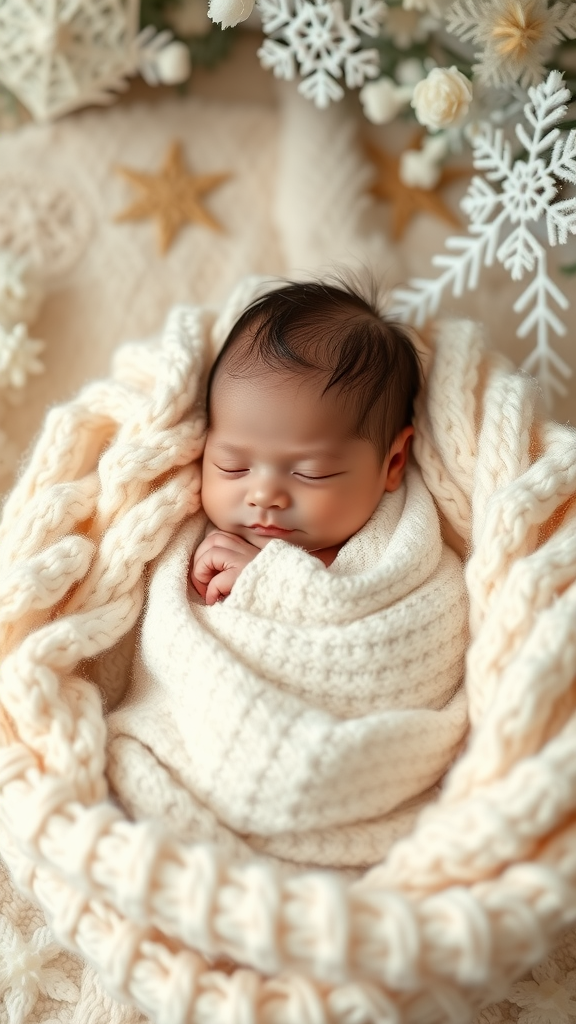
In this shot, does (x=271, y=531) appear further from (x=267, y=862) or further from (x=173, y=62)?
(x=173, y=62)

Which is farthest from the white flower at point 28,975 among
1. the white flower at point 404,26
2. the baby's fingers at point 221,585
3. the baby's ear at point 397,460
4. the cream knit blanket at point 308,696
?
the white flower at point 404,26

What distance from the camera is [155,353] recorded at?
4.40ft

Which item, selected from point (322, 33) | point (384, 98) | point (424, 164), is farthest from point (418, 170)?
point (322, 33)

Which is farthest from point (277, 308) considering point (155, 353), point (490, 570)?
point (490, 570)

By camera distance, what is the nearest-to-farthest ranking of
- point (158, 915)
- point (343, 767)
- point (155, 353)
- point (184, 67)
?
point (158, 915)
point (343, 767)
point (155, 353)
point (184, 67)

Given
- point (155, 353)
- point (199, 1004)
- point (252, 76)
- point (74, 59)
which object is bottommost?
point (199, 1004)

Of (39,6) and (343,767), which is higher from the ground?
(39,6)

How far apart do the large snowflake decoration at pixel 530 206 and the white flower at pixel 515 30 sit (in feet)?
0.14

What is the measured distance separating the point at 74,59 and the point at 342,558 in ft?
3.36

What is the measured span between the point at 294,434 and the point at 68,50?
2.84 feet

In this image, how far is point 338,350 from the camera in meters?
1.24

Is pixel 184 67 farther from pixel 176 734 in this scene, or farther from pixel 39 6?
pixel 176 734

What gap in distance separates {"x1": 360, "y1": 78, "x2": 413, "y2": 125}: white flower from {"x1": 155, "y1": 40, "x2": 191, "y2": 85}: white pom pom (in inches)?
13.0

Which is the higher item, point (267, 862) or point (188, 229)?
point (188, 229)
